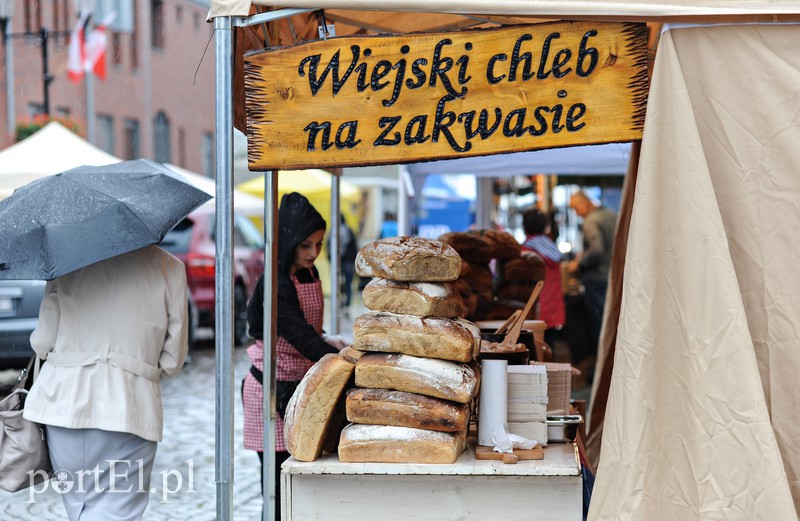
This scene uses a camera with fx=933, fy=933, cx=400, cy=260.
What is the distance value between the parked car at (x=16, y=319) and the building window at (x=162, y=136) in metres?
19.5

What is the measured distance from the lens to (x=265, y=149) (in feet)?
10.2

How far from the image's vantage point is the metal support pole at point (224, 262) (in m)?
3.03

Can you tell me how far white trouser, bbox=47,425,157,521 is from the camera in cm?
375

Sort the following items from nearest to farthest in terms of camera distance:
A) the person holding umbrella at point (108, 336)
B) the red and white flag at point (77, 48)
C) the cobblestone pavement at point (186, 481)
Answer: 1. the person holding umbrella at point (108, 336)
2. the cobblestone pavement at point (186, 481)
3. the red and white flag at point (77, 48)

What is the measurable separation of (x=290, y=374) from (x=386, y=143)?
1.55 metres

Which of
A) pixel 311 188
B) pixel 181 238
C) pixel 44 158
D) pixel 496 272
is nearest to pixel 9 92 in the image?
pixel 311 188

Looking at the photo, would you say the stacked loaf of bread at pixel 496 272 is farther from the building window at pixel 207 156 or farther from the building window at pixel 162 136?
the building window at pixel 207 156

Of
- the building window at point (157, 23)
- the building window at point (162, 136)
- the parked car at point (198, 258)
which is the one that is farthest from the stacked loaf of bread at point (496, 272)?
the building window at point (157, 23)

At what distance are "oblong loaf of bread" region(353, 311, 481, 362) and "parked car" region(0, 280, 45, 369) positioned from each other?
20.0 feet

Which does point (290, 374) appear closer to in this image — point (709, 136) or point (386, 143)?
point (386, 143)

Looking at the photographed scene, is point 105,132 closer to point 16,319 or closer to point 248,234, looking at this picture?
point 248,234

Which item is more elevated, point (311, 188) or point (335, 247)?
point (311, 188)

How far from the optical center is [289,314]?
13.5 feet

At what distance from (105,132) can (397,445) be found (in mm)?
23411
